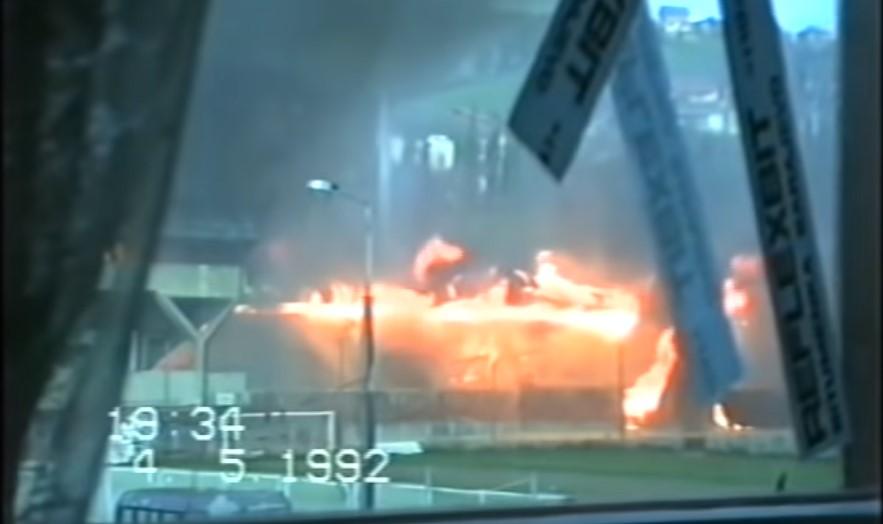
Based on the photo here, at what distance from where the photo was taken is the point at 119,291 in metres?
1.58

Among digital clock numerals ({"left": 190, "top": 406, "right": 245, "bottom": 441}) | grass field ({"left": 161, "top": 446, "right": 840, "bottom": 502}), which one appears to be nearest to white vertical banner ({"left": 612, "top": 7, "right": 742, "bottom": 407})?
grass field ({"left": 161, "top": 446, "right": 840, "bottom": 502})

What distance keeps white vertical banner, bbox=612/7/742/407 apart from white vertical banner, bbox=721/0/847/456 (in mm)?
109

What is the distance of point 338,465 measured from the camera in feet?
7.61

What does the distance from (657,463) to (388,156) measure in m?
0.58

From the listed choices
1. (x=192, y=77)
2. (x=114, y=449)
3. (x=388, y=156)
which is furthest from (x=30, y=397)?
(x=388, y=156)

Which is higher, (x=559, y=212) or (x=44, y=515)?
(x=559, y=212)

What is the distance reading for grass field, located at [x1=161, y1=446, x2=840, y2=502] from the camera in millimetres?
2344

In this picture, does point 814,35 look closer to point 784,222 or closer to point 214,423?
point 784,222

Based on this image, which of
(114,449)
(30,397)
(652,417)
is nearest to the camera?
(30,397)

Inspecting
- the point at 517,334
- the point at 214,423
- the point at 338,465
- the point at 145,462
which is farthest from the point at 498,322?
the point at 145,462

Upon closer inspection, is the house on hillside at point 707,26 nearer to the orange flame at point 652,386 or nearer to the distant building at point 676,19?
the distant building at point 676,19

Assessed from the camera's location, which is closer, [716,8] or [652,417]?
[716,8]

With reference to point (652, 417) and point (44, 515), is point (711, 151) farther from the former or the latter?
point (44, 515)

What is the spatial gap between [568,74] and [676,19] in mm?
520
